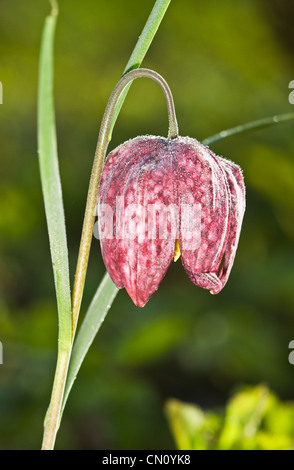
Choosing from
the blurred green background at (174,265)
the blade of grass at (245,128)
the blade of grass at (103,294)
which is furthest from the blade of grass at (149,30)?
the blurred green background at (174,265)

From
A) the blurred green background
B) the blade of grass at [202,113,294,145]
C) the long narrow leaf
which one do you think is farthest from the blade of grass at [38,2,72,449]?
the blurred green background

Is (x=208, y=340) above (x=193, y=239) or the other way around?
the other way around

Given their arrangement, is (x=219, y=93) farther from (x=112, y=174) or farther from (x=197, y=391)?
(x=112, y=174)

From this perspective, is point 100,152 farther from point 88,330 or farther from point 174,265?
point 174,265

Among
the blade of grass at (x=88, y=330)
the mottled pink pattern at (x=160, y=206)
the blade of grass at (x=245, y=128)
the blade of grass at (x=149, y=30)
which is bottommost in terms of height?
the blade of grass at (x=88, y=330)

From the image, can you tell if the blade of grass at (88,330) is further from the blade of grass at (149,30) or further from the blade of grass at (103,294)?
the blade of grass at (149,30)

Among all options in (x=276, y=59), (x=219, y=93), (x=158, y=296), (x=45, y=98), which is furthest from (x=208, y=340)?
(x=45, y=98)

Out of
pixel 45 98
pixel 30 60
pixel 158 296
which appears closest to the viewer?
pixel 45 98
